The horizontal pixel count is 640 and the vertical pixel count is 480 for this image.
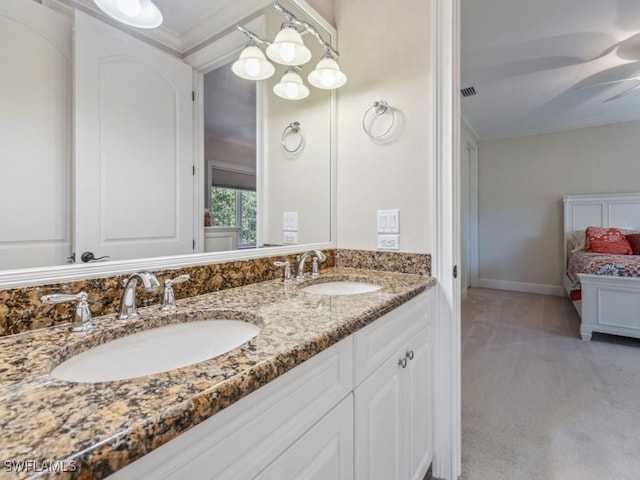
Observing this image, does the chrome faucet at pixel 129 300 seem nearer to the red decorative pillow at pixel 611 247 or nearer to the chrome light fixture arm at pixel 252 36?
the chrome light fixture arm at pixel 252 36

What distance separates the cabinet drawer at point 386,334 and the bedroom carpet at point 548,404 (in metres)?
0.83

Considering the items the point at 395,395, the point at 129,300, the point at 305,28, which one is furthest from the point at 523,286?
the point at 129,300

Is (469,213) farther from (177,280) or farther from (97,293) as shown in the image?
(97,293)

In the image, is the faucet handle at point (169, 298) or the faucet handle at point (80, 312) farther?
the faucet handle at point (169, 298)

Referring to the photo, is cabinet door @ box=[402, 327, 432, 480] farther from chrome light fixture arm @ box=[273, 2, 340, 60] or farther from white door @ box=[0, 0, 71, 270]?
chrome light fixture arm @ box=[273, 2, 340, 60]

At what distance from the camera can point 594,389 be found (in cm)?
210

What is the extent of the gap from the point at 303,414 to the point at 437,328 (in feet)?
3.05

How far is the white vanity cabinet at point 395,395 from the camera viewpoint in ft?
2.82

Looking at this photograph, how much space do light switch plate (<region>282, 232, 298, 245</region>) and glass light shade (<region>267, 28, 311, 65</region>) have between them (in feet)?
2.70

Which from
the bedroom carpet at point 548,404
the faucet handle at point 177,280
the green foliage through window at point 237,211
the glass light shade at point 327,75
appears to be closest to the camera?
the faucet handle at point 177,280

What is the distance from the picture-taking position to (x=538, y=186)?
4.76 m

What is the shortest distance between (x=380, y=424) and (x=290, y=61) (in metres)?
1.54

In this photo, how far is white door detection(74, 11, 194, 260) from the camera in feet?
2.82

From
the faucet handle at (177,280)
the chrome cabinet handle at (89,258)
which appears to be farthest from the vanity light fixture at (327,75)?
the chrome cabinet handle at (89,258)
